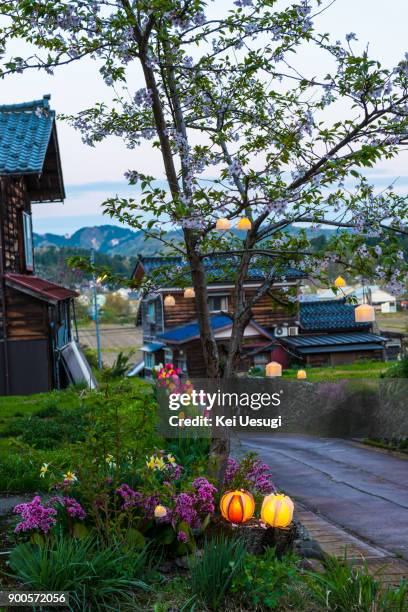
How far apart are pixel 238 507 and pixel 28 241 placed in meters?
19.5

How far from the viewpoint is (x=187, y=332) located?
3641cm

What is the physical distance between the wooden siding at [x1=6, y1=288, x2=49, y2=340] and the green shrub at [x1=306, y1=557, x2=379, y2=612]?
17310 mm

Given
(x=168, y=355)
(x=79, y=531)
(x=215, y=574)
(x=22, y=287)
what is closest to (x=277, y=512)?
(x=215, y=574)

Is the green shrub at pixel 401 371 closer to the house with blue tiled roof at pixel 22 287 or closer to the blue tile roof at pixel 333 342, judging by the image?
the house with blue tiled roof at pixel 22 287

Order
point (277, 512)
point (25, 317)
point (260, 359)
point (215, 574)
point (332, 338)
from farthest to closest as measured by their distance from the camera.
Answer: point (332, 338), point (260, 359), point (25, 317), point (277, 512), point (215, 574)

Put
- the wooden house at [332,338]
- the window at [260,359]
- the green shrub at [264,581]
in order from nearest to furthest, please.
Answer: the green shrub at [264,581] → the window at [260,359] → the wooden house at [332,338]

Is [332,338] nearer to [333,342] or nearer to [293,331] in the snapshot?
[333,342]

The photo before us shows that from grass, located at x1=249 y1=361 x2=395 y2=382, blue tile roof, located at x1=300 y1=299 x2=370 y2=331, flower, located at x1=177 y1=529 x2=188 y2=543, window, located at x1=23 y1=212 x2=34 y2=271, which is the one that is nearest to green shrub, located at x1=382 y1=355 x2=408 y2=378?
grass, located at x1=249 y1=361 x2=395 y2=382

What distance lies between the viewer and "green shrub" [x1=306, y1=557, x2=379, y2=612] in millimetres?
4905

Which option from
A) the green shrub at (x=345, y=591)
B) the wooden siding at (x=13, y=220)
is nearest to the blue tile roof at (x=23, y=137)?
the wooden siding at (x=13, y=220)

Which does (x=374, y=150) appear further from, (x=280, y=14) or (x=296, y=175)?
(x=280, y=14)

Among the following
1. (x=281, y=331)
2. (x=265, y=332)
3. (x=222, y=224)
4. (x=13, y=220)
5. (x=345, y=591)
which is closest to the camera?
(x=345, y=591)

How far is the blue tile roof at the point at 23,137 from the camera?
20.7 metres

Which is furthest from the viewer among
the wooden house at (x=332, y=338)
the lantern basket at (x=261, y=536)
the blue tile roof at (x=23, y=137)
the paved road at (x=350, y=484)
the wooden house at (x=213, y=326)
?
the wooden house at (x=332, y=338)
